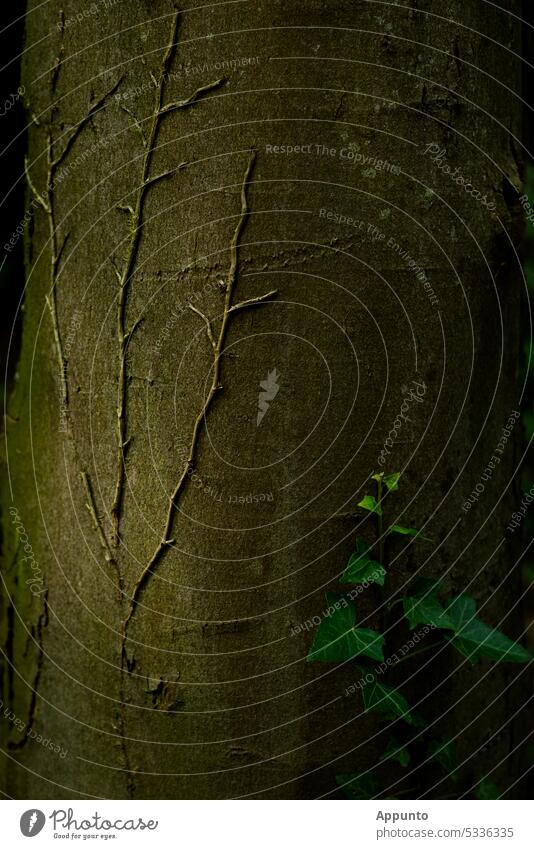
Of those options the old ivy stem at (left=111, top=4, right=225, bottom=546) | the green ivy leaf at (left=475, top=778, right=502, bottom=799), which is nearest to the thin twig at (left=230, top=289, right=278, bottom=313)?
the old ivy stem at (left=111, top=4, right=225, bottom=546)

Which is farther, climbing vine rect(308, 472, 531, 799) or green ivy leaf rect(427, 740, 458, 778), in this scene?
green ivy leaf rect(427, 740, 458, 778)

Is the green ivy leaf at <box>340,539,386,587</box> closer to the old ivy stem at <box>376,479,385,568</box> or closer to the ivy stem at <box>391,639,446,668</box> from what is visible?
the old ivy stem at <box>376,479,385,568</box>

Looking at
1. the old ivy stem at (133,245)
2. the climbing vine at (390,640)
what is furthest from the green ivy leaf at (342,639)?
the old ivy stem at (133,245)

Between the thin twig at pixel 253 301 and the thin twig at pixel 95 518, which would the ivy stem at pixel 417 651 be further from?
the thin twig at pixel 253 301

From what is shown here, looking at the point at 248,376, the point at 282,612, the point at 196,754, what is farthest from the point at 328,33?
the point at 196,754

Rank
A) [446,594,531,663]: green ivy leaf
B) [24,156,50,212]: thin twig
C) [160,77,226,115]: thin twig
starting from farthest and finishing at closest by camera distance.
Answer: [24,156,50,212]: thin twig → [446,594,531,663]: green ivy leaf → [160,77,226,115]: thin twig

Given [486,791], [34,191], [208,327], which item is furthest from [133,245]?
[486,791]

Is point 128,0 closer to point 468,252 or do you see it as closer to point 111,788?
point 468,252
